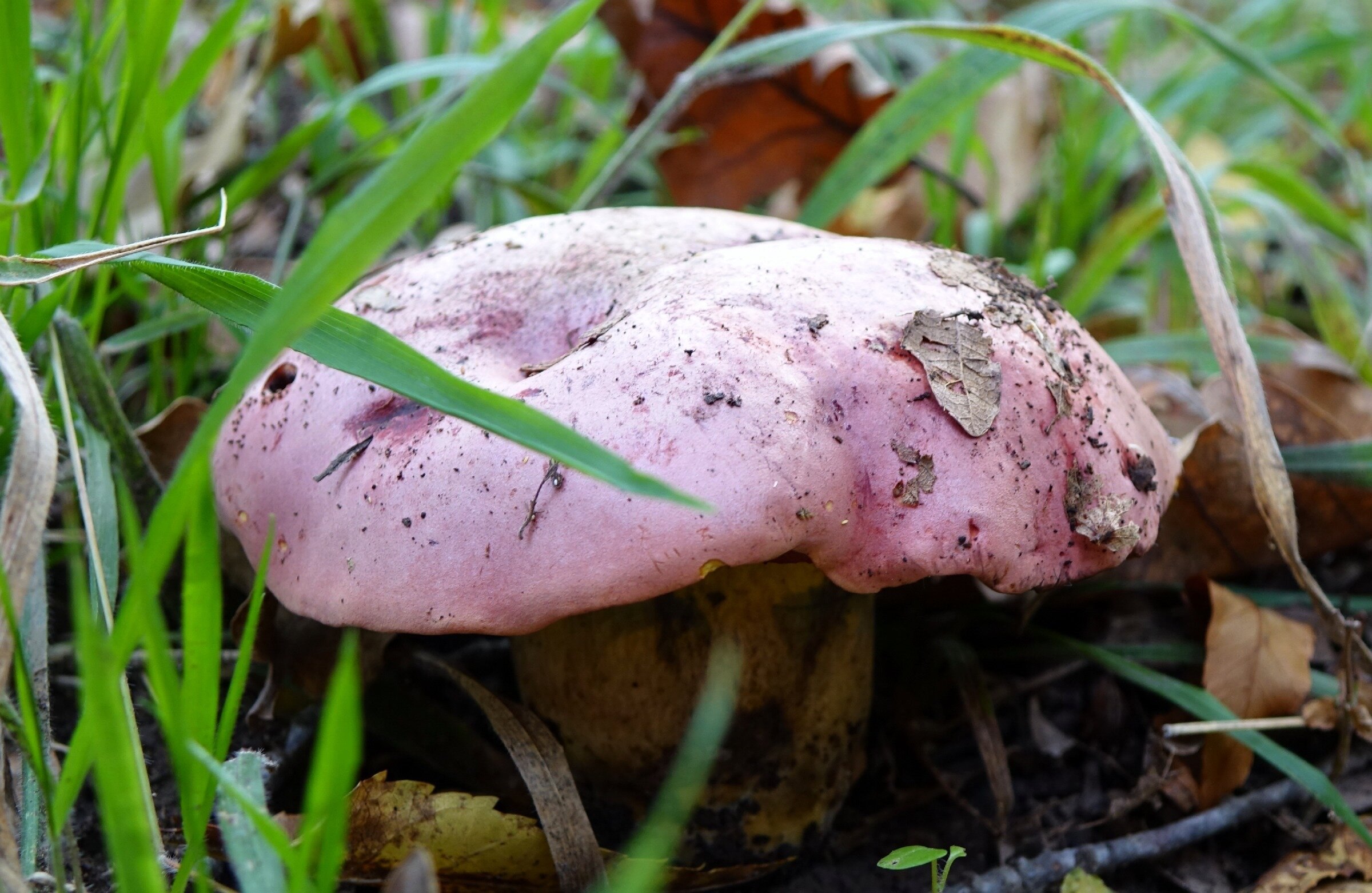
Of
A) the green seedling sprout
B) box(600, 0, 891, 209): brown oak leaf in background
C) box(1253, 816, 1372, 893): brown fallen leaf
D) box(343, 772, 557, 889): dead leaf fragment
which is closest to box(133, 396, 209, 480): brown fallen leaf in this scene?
box(343, 772, 557, 889): dead leaf fragment

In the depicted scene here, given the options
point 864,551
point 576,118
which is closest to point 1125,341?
point 864,551

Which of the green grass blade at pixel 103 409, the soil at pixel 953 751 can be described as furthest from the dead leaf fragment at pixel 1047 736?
the green grass blade at pixel 103 409

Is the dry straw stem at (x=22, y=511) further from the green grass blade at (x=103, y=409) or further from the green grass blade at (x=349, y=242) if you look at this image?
the green grass blade at (x=103, y=409)

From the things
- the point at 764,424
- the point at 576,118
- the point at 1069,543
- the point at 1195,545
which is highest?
the point at 576,118

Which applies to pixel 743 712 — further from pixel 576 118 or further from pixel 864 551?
pixel 576 118

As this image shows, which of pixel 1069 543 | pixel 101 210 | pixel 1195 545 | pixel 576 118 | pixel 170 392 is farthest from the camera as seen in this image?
pixel 576 118

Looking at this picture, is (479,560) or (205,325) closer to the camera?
(479,560)

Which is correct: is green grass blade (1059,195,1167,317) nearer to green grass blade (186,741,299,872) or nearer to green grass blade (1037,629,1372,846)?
green grass blade (1037,629,1372,846)

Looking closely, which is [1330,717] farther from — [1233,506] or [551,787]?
[551,787]
